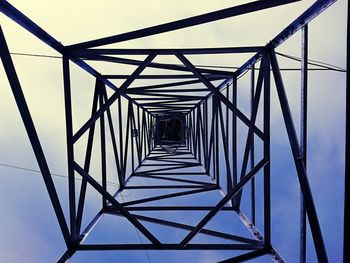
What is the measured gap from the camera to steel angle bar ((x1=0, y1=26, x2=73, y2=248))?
13.5 feet

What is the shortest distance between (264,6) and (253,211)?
4588 millimetres

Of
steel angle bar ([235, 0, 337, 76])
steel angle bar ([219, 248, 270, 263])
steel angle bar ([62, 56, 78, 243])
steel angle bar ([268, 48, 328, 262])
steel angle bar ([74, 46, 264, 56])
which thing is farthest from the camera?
steel angle bar ([74, 46, 264, 56])

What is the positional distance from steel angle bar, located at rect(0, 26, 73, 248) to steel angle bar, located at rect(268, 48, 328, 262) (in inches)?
162

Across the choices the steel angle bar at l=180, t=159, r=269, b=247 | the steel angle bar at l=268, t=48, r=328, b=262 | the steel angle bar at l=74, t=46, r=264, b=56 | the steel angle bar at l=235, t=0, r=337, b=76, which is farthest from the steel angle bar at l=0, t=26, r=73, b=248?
the steel angle bar at l=235, t=0, r=337, b=76

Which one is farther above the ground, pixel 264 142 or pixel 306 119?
pixel 306 119

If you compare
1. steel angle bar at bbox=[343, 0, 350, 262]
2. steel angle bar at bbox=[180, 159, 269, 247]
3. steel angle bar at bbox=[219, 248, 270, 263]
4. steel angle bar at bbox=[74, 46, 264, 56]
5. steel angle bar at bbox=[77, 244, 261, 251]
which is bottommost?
steel angle bar at bbox=[219, 248, 270, 263]

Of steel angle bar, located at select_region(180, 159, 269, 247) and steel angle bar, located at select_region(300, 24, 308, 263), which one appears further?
steel angle bar, located at select_region(180, 159, 269, 247)

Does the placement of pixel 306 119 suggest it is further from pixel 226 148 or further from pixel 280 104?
pixel 226 148

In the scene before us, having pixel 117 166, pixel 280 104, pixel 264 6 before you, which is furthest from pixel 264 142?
pixel 117 166

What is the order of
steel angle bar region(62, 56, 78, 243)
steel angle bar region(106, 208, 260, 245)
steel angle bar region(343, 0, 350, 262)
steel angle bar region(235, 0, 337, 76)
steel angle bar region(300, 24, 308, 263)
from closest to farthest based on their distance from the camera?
steel angle bar region(343, 0, 350, 262), steel angle bar region(235, 0, 337, 76), steel angle bar region(300, 24, 308, 263), steel angle bar region(62, 56, 78, 243), steel angle bar region(106, 208, 260, 245)

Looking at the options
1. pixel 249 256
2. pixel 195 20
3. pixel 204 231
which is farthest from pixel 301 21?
pixel 204 231

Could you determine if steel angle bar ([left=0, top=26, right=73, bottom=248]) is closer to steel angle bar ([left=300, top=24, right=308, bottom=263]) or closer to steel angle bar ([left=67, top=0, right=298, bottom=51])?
steel angle bar ([left=67, top=0, right=298, bottom=51])

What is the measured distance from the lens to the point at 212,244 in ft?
19.9

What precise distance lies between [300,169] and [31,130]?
4263mm
